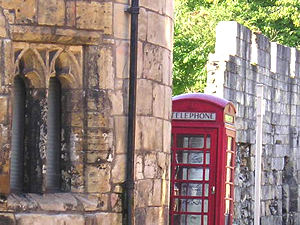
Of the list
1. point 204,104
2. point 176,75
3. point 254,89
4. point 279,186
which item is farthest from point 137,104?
point 176,75

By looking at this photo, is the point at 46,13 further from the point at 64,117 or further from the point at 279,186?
the point at 279,186

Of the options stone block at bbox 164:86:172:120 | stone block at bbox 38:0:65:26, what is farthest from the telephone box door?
stone block at bbox 38:0:65:26

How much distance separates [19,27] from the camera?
10.0 m

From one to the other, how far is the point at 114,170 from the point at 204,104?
176 inches

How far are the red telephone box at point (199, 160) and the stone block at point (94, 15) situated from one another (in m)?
4.16

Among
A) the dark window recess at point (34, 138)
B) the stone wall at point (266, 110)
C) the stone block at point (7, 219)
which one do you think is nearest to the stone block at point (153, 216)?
the dark window recess at point (34, 138)

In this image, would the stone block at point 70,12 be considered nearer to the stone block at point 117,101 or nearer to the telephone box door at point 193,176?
the stone block at point 117,101

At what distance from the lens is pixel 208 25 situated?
3269 cm

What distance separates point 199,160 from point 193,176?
0.64 ft

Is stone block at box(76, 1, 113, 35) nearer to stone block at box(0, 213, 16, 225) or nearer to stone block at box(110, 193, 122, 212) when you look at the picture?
stone block at box(110, 193, 122, 212)

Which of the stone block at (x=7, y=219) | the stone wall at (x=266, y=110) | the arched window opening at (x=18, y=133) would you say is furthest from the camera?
the stone wall at (x=266, y=110)

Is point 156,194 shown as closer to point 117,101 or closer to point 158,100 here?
point 158,100

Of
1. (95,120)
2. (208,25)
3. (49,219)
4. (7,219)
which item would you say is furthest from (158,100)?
(208,25)

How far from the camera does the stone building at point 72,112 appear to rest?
10031 millimetres
